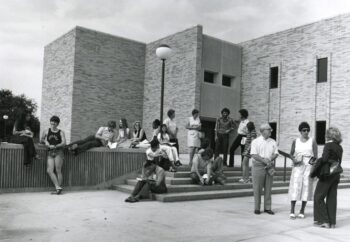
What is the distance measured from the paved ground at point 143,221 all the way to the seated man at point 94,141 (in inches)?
54.1

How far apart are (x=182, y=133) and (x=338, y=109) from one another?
8.50m

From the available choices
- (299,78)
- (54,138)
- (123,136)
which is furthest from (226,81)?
(54,138)

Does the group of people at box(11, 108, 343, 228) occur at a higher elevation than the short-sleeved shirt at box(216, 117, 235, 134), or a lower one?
lower

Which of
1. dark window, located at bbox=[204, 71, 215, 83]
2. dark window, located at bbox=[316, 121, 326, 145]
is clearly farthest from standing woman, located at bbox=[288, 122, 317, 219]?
dark window, located at bbox=[204, 71, 215, 83]

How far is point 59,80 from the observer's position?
25938mm

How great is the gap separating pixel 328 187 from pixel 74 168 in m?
6.04

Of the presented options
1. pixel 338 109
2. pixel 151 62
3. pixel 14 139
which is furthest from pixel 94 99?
pixel 14 139

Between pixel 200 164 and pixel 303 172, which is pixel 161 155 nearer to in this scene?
pixel 200 164

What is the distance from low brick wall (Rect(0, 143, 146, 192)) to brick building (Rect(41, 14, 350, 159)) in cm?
1242

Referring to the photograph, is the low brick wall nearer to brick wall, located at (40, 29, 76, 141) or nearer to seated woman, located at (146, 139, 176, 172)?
seated woman, located at (146, 139, 176, 172)

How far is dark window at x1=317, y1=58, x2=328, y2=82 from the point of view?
21734 mm

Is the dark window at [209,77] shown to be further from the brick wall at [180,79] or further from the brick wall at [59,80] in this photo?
the brick wall at [59,80]

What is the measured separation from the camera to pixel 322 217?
6.58 metres

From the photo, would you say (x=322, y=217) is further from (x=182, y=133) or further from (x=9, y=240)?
(x=182, y=133)
